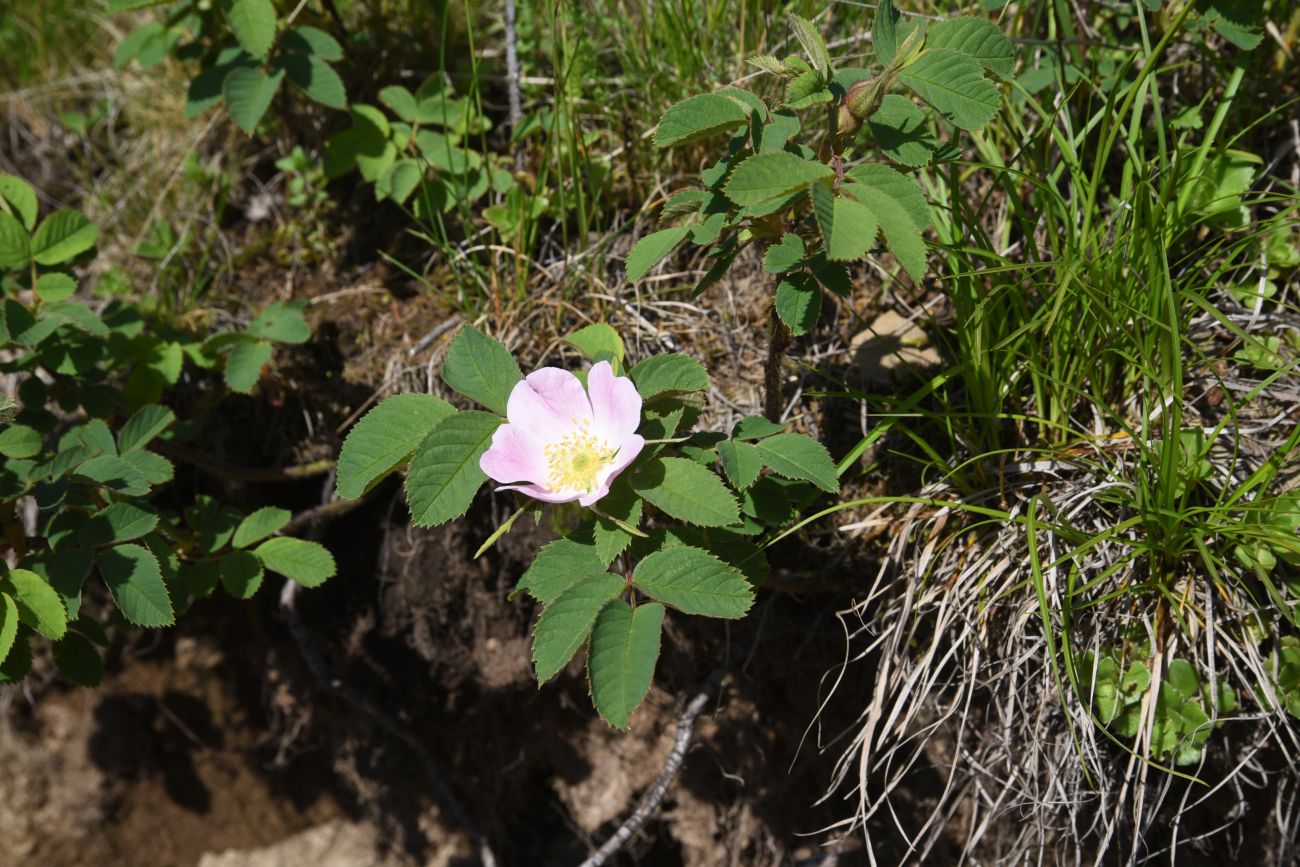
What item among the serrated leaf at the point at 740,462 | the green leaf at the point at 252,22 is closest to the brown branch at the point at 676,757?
the serrated leaf at the point at 740,462

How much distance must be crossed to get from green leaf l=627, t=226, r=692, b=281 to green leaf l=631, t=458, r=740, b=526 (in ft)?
0.87

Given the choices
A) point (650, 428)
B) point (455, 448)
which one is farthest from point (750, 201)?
point (455, 448)

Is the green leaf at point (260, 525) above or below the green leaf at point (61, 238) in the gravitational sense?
below

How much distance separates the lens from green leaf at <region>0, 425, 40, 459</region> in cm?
155

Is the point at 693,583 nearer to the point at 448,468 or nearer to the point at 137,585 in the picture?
the point at 448,468

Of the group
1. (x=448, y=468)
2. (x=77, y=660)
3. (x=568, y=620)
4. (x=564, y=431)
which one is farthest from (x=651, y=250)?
(x=77, y=660)

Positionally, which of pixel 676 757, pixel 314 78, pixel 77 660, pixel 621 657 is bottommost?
pixel 676 757

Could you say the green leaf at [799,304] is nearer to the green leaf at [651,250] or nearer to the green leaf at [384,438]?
the green leaf at [651,250]

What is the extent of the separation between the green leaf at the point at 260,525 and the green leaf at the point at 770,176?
1.07 meters

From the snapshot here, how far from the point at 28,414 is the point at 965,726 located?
1847 millimetres

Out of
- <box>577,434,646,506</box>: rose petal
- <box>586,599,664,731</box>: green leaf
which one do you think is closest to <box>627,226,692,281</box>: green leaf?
<box>577,434,646,506</box>: rose petal

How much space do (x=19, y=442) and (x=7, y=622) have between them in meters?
0.35

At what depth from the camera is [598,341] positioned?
1427 mm

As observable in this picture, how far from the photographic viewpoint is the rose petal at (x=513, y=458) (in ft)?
4.16
